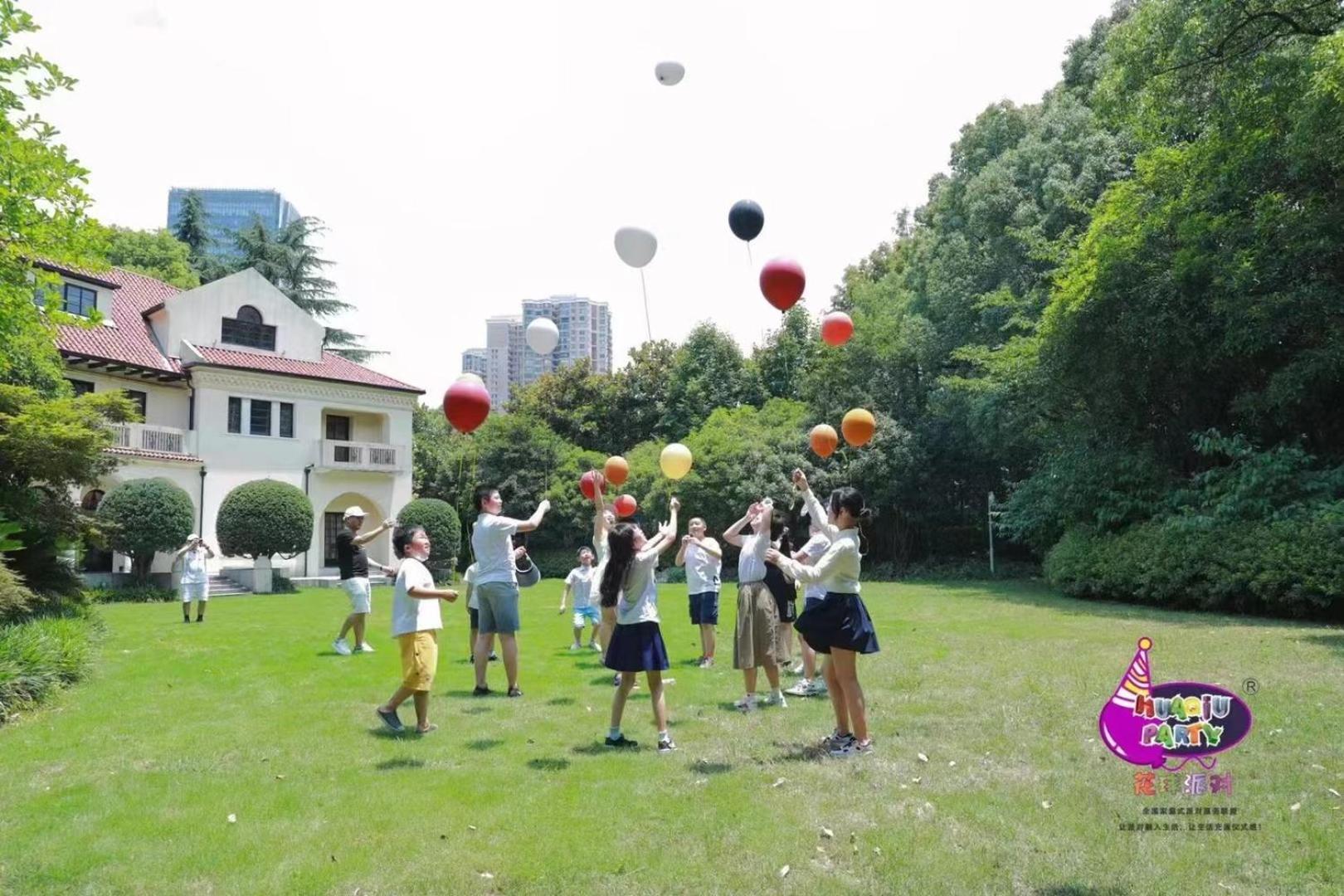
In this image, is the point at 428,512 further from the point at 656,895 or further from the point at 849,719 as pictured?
the point at 656,895

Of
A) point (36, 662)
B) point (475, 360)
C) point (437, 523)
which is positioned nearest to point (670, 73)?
point (36, 662)

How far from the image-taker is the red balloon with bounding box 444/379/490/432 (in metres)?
7.69

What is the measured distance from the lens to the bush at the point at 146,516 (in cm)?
2162

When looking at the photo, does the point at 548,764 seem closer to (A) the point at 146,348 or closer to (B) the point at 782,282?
(B) the point at 782,282

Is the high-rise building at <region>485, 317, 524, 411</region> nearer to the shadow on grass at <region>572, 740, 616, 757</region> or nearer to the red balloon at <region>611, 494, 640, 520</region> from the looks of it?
the red balloon at <region>611, 494, 640, 520</region>

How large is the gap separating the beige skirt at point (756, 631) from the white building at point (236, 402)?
21.2m

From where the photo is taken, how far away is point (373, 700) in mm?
8047

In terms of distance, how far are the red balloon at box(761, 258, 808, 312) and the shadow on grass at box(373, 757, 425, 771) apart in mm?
4900

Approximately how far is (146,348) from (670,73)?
81.9 feet

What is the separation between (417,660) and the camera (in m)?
6.61

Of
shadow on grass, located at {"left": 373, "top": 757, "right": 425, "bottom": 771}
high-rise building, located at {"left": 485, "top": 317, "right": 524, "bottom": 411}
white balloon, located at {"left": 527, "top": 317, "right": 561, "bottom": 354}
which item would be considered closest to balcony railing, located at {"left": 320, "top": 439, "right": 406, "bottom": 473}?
high-rise building, located at {"left": 485, "top": 317, "right": 524, "bottom": 411}

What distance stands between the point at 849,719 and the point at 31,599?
1133 centimetres

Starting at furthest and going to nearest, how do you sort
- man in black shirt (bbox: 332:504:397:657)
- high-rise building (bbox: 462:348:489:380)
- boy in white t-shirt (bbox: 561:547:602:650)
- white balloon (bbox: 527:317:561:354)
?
high-rise building (bbox: 462:348:489:380) < boy in white t-shirt (bbox: 561:547:602:650) < man in black shirt (bbox: 332:504:397:657) < white balloon (bbox: 527:317:561:354)

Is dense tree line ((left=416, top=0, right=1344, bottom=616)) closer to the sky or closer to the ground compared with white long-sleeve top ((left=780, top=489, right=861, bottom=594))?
closer to the sky
